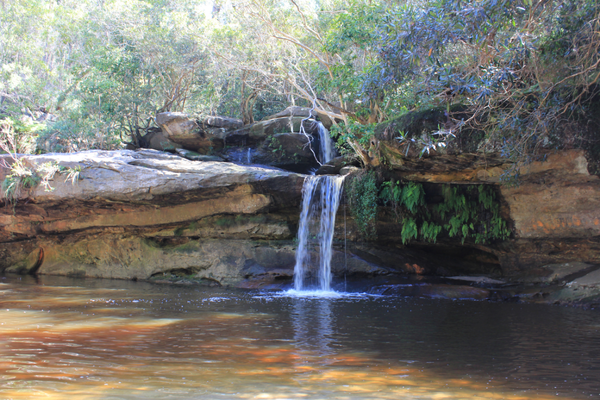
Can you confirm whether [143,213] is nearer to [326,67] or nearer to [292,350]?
[326,67]

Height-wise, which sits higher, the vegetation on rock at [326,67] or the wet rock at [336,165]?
the vegetation on rock at [326,67]

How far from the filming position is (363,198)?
13.1m

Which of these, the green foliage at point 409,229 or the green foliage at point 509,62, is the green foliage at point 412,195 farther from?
the green foliage at point 509,62

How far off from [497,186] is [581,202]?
6.80 feet

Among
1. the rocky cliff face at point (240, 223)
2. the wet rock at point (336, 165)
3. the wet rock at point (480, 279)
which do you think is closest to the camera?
the rocky cliff face at point (240, 223)

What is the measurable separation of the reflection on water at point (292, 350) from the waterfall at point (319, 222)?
3464 mm

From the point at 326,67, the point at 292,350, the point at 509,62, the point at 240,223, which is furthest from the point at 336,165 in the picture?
the point at 292,350

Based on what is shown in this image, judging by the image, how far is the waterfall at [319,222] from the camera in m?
13.3

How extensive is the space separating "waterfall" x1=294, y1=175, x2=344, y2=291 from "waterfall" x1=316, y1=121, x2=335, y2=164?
4053mm

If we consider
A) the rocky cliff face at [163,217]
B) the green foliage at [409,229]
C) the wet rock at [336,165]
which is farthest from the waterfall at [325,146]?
the green foliage at [409,229]

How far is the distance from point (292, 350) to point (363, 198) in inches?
312

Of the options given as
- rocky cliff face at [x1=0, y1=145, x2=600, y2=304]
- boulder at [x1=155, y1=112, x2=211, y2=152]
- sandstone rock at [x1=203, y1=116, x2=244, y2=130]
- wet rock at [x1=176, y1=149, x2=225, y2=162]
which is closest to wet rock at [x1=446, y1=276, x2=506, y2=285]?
rocky cliff face at [x1=0, y1=145, x2=600, y2=304]

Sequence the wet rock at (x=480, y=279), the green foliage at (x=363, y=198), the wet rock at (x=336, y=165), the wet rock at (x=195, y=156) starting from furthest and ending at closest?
the wet rock at (x=195, y=156) < the wet rock at (x=336, y=165) < the green foliage at (x=363, y=198) < the wet rock at (x=480, y=279)

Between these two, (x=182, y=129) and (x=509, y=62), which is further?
(x=182, y=129)
